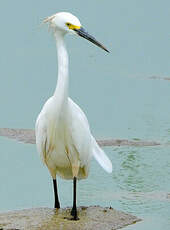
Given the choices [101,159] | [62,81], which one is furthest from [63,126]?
[101,159]

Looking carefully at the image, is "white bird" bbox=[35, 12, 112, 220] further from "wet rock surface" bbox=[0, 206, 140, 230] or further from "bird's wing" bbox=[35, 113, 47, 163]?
"wet rock surface" bbox=[0, 206, 140, 230]

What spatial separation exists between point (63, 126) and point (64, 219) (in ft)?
1.99

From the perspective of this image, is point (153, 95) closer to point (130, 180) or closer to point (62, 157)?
point (130, 180)

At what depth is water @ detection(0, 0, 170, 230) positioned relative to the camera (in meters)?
5.89

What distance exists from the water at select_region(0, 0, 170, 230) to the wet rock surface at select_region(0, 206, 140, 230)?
6.5 inches

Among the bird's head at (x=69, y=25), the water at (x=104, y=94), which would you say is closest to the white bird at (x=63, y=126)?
the bird's head at (x=69, y=25)

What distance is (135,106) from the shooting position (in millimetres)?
9047

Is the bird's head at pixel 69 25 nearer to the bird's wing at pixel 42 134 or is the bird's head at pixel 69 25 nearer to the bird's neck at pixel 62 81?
Result: the bird's neck at pixel 62 81

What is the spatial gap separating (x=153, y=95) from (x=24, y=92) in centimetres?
160

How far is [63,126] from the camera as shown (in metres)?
5.01

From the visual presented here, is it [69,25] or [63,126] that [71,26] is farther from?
[63,126]

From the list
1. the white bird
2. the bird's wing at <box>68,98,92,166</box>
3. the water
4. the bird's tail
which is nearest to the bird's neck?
the white bird

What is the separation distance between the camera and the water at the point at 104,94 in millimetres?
5891

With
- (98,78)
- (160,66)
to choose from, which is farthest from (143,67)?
(98,78)
